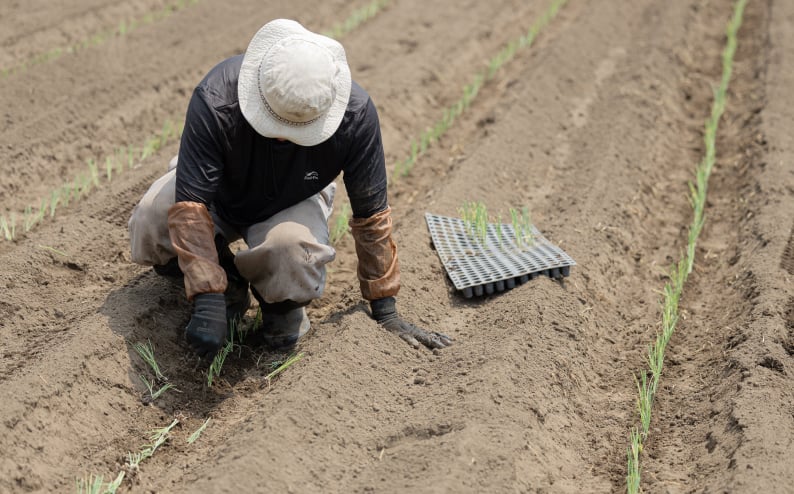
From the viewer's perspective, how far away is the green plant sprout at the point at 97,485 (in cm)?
252

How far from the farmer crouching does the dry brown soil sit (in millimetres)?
208

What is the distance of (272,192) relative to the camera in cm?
324

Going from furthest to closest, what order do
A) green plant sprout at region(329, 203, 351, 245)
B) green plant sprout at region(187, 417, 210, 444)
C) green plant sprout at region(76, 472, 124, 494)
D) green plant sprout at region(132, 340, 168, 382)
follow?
green plant sprout at region(329, 203, 351, 245) → green plant sprout at region(132, 340, 168, 382) → green plant sprout at region(187, 417, 210, 444) → green plant sprout at region(76, 472, 124, 494)

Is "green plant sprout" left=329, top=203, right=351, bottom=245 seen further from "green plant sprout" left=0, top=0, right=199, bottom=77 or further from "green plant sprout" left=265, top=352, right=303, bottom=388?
"green plant sprout" left=0, top=0, right=199, bottom=77

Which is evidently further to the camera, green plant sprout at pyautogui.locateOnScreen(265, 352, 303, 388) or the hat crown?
green plant sprout at pyautogui.locateOnScreen(265, 352, 303, 388)

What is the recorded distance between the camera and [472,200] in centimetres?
457

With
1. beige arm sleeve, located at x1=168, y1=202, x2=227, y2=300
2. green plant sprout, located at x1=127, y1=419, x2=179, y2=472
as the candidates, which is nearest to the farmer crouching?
beige arm sleeve, located at x1=168, y1=202, x2=227, y2=300

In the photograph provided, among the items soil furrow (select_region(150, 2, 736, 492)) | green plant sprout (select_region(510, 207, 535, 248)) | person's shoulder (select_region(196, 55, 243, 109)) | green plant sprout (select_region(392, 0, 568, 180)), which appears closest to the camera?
soil furrow (select_region(150, 2, 736, 492))

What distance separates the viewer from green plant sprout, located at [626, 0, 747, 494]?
294 cm

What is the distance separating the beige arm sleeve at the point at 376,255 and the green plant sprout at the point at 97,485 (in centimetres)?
112

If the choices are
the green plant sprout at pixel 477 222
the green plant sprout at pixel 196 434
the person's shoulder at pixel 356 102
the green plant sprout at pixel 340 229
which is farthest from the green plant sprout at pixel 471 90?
the green plant sprout at pixel 196 434

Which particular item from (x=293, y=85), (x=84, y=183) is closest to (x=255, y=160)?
(x=293, y=85)

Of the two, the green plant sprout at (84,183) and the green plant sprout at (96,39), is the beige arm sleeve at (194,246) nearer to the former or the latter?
the green plant sprout at (84,183)

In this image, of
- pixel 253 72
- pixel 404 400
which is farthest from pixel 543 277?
pixel 253 72
